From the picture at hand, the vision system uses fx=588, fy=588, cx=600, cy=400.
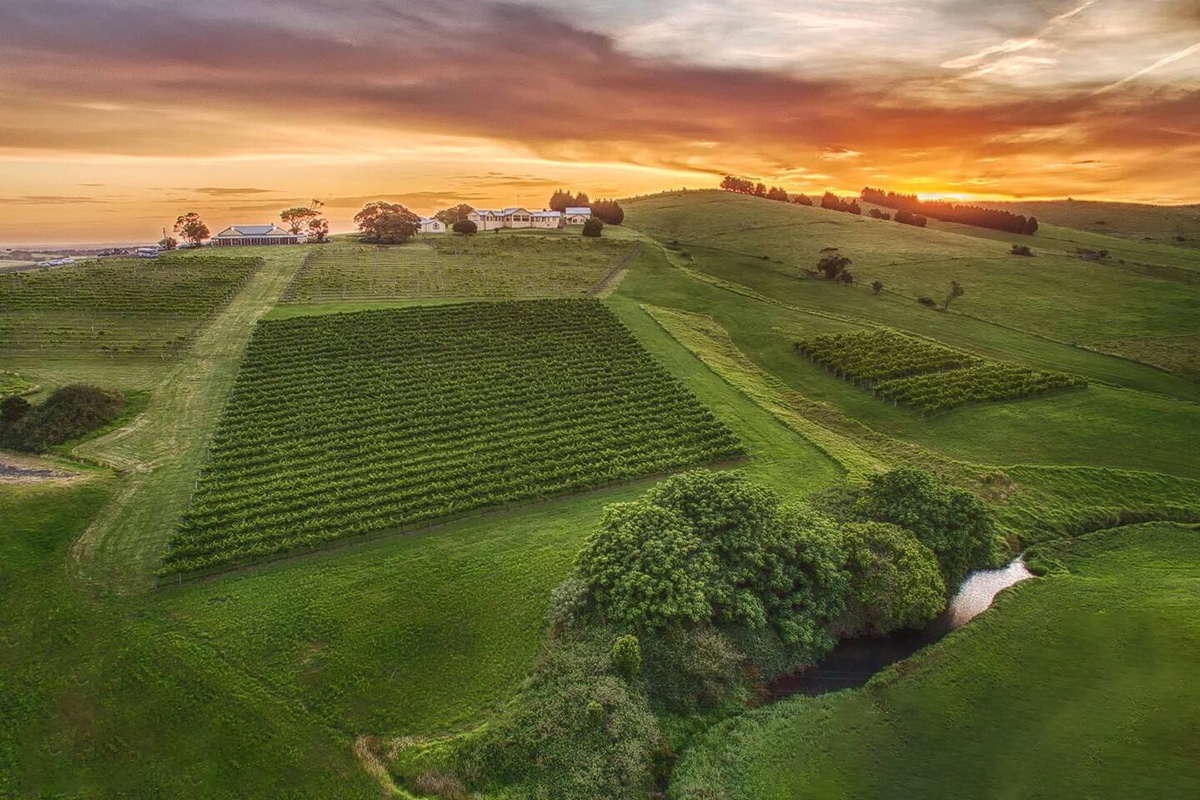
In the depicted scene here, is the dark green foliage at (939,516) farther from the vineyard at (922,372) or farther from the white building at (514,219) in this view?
the white building at (514,219)

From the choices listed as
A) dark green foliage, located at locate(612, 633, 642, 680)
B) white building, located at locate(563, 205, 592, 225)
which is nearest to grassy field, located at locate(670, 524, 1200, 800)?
dark green foliage, located at locate(612, 633, 642, 680)

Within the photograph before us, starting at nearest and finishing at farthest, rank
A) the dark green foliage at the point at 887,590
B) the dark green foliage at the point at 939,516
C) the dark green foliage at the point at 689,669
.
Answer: the dark green foliage at the point at 689,669 < the dark green foliage at the point at 887,590 < the dark green foliage at the point at 939,516

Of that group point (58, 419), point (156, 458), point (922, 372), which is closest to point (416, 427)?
point (156, 458)

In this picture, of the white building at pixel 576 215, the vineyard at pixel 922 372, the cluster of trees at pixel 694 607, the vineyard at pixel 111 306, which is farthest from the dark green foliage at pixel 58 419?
the white building at pixel 576 215

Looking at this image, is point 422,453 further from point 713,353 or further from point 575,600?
point 713,353

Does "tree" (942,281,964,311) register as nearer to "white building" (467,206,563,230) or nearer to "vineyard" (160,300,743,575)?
"vineyard" (160,300,743,575)

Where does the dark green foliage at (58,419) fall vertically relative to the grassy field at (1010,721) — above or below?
above

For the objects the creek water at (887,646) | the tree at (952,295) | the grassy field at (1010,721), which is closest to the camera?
the grassy field at (1010,721)
